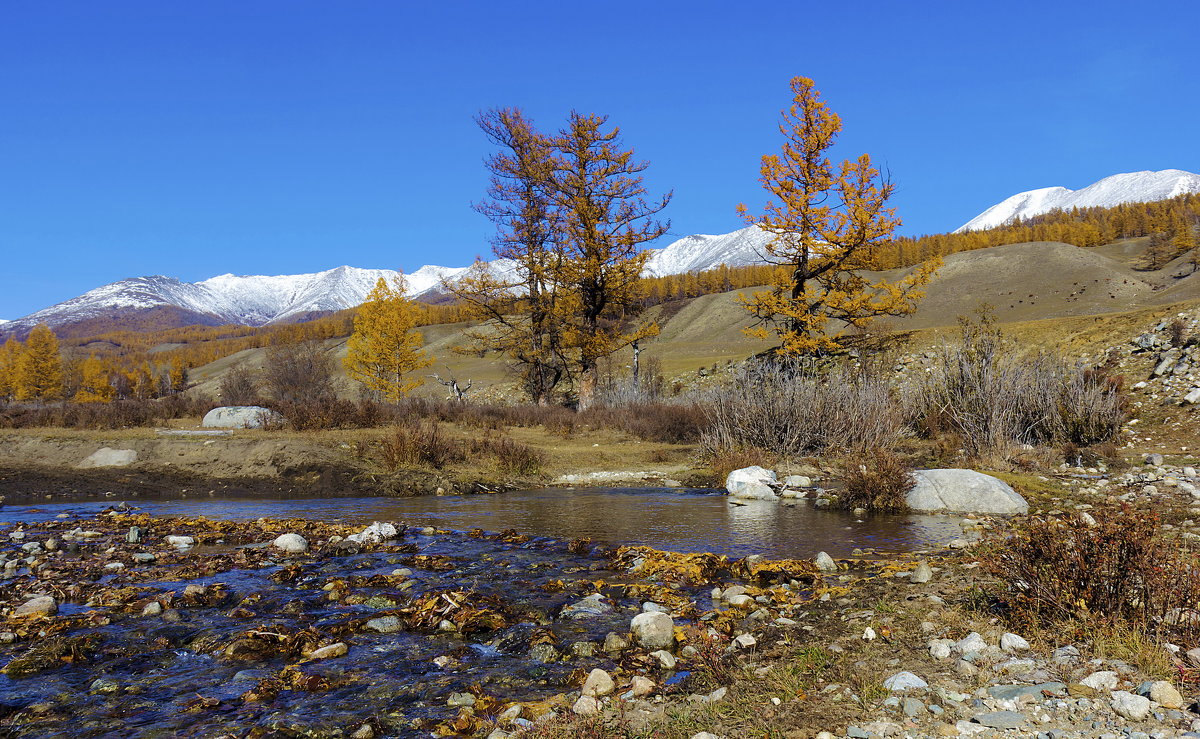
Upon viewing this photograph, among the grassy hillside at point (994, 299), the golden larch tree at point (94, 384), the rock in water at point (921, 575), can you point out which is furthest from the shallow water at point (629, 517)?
the golden larch tree at point (94, 384)

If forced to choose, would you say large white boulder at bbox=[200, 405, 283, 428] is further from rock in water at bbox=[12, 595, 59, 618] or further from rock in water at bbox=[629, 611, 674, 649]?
rock in water at bbox=[629, 611, 674, 649]

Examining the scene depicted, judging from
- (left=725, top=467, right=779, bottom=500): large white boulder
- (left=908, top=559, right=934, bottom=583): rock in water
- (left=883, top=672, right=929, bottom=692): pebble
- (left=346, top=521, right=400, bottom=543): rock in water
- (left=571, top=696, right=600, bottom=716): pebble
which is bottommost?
(left=725, top=467, right=779, bottom=500): large white boulder

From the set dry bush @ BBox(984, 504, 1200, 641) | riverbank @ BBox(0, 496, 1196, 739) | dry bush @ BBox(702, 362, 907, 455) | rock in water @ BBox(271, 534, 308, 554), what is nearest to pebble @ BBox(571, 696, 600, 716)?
riverbank @ BBox(0, 496, 1196, 739)

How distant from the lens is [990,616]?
507 cm

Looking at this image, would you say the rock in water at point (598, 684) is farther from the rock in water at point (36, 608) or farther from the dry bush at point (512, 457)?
the dry bush at point (512, 457)

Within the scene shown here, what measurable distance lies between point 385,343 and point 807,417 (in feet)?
96.8

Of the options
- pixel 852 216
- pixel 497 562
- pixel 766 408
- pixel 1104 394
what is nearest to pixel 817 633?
pixel 497 562

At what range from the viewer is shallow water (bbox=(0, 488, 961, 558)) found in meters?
9.02

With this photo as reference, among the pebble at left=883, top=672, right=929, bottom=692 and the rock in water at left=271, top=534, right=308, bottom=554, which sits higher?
the pebble at left=883, top=672, right=929, bottom=692

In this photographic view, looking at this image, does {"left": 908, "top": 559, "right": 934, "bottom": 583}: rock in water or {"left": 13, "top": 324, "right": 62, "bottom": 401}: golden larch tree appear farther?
{"left": 13, "top": 324, "right": 62, "bottom": 401}: golden larch tree

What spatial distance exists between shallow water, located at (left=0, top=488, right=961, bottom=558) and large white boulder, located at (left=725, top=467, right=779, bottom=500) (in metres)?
0.43

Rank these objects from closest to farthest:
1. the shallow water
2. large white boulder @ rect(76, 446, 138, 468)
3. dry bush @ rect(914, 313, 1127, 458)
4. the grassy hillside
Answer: the shallow water, dry bush @ rect(914, 313, 1127, 458), large white boulder @ rect(76, 446, 138, 468), the grassy hillside

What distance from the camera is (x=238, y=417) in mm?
22922

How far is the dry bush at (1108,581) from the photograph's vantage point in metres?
4.32
